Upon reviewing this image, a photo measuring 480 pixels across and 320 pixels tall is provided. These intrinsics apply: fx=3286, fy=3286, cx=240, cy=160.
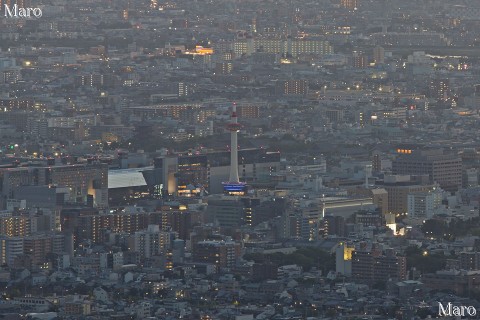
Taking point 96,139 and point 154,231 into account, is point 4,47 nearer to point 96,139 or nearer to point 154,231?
point 96,139

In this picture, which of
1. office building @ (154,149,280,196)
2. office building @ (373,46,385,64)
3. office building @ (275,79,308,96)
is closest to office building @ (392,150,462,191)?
office building @ (154,149,280,196)

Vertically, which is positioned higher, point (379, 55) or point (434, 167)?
point (434, 167)

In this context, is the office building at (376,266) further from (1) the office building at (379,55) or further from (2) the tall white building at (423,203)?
(1) the office building at (379,55)

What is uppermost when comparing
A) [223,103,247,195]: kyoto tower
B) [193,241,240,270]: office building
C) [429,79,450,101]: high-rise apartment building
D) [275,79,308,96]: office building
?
[193,241,240,270]: office building

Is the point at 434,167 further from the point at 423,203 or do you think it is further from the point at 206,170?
the point at 423,203

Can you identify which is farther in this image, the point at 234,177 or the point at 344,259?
the point at 234,177

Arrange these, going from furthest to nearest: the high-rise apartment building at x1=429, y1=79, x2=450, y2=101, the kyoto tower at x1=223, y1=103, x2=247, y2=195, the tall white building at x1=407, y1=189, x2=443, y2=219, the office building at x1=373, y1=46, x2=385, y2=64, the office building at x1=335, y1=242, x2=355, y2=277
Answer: the office building at x1=373, y1=46, x2=385, y2=64
the high-rise apartment building at x1=429, y1=79, x2=450, y2=101
the kyoto tower at x1=223, y1=103, x2=247, y2=195
the tall white building at x1=407, y1=189, x2=443, y2=219
the office building at x1=335, y1=242, x2=355, y2=277

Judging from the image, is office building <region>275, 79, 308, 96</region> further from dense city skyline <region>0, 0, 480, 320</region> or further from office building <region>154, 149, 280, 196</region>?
office building <region>154, 149, 280, 196</region>

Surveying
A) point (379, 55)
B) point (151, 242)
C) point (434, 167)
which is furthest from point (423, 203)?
point (379, 55)

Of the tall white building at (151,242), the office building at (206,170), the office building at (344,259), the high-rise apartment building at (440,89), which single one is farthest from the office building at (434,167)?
the high-rise apartment building at (440,89)

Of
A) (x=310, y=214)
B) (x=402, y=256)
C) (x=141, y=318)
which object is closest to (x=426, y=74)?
(x=310, y=214)

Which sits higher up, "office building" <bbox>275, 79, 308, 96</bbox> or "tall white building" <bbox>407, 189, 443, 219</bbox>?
"tall white building" <bbox>407, 189, 443, 219</bbox>
